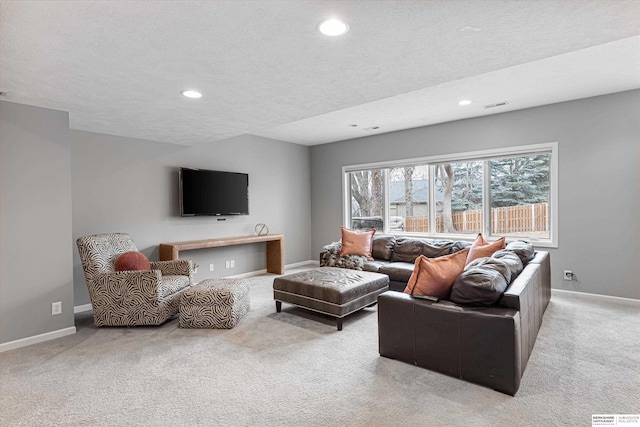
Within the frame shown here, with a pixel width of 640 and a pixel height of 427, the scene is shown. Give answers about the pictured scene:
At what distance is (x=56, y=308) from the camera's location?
3.28 meters

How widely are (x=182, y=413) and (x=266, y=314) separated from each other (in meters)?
1.88

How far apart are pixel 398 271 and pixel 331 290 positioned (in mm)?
1391

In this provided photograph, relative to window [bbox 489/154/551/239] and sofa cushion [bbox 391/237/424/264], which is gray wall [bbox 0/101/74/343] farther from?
window [bbox 489/154/551/239]

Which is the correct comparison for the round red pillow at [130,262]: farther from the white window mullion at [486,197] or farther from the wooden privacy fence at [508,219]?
the white window mullion at [486,197]

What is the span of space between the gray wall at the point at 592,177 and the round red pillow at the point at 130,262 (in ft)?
16.1

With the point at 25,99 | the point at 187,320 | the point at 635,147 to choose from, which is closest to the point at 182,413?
the point at 187,320

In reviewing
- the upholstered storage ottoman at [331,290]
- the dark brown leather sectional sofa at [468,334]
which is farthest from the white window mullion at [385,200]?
the dark brown leather sectional sofa at [468,334]

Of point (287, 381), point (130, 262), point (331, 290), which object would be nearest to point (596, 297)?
point (331, 290)

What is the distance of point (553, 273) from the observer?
459cm

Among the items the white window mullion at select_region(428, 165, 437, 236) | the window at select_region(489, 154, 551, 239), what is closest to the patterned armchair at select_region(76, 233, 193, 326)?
the white window mullion at select_region(428, 165, 437, 236)

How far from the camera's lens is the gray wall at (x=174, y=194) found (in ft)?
13.9

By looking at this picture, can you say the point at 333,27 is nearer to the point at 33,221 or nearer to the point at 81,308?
the point at 33,221

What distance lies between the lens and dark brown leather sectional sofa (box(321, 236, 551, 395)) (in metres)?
2.14

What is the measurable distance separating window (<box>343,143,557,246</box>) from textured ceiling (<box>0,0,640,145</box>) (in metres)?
1.39
